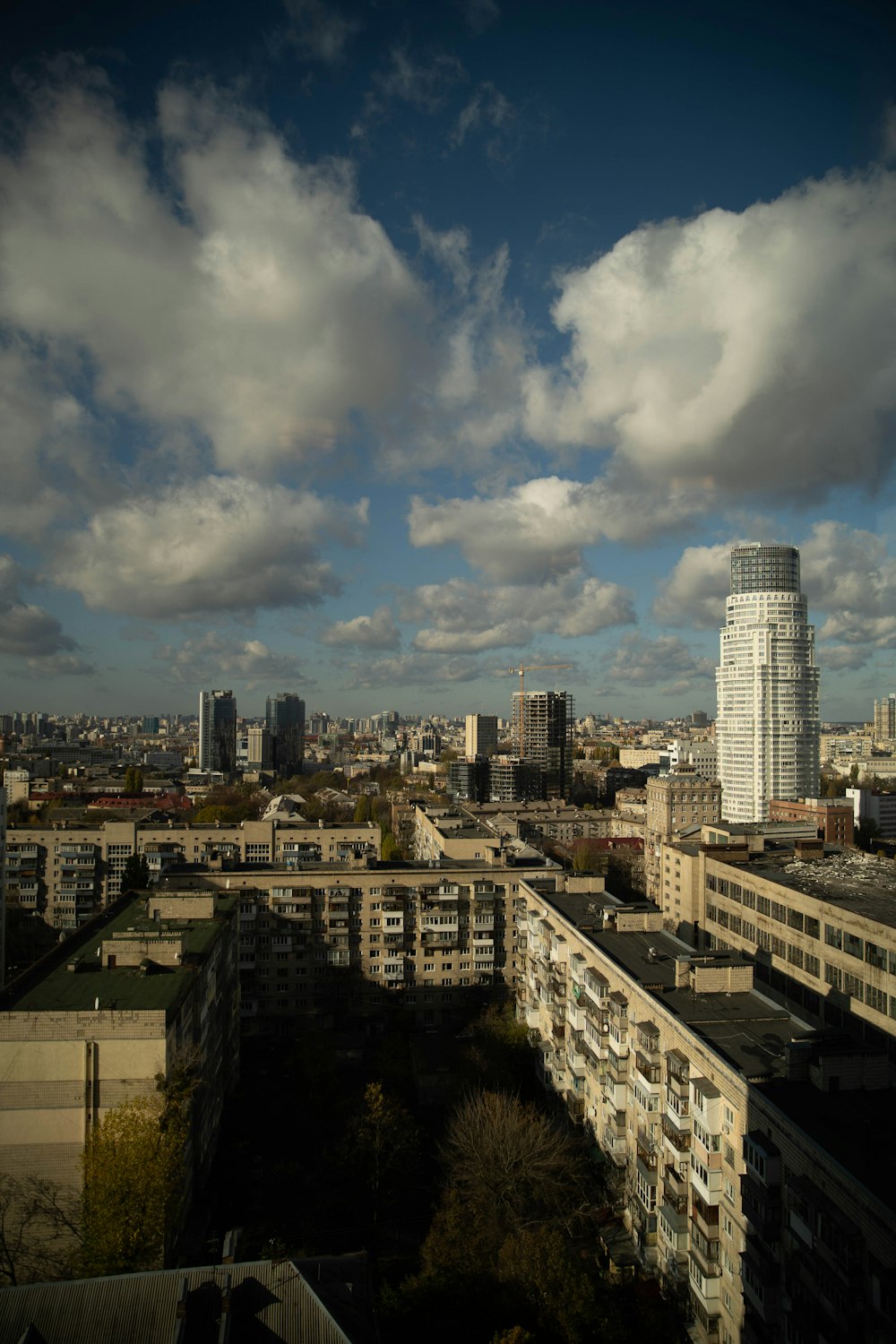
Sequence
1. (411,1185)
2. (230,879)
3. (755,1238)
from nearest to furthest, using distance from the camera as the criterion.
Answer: (755,1238), (411,1185), (230,879)

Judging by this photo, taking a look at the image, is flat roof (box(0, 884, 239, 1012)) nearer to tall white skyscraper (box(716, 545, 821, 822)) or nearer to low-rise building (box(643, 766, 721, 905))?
low-rise building (box(643, 766, 721, 905))

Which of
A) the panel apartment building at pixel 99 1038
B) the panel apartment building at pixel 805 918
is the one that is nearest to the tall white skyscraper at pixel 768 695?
the panel apartment building at pixel 805 918

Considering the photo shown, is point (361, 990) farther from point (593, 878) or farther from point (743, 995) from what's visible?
point (743, 995)

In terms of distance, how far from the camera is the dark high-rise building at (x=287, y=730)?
110250mm

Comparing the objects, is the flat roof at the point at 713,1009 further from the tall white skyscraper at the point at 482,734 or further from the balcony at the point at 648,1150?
the tall white skyscraper at the point at 482,734

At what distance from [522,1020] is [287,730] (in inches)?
4131

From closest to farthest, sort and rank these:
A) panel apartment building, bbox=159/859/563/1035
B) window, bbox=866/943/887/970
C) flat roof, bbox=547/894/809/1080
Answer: flat roof, bbox=547/894/809/1080 → window, bbox=866/943/887/970 → panel apartment building, bbox=159/859/563/1035

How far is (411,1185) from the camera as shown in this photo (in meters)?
15.7

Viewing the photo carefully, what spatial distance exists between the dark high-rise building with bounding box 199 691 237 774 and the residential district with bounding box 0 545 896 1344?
75.4m

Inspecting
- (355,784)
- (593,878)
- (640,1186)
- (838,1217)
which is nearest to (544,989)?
(593,878)

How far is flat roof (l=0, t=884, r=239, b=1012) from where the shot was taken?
13477 millimetres

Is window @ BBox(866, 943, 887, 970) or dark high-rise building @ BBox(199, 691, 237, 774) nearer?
window @ BBox(866, 943, 887, 970)

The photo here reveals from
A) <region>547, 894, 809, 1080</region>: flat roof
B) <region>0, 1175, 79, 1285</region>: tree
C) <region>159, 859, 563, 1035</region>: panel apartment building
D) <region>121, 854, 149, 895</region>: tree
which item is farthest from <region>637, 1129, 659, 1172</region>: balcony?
<region>121, 854, 149, 895</region>: tree

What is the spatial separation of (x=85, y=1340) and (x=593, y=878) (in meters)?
15.5
